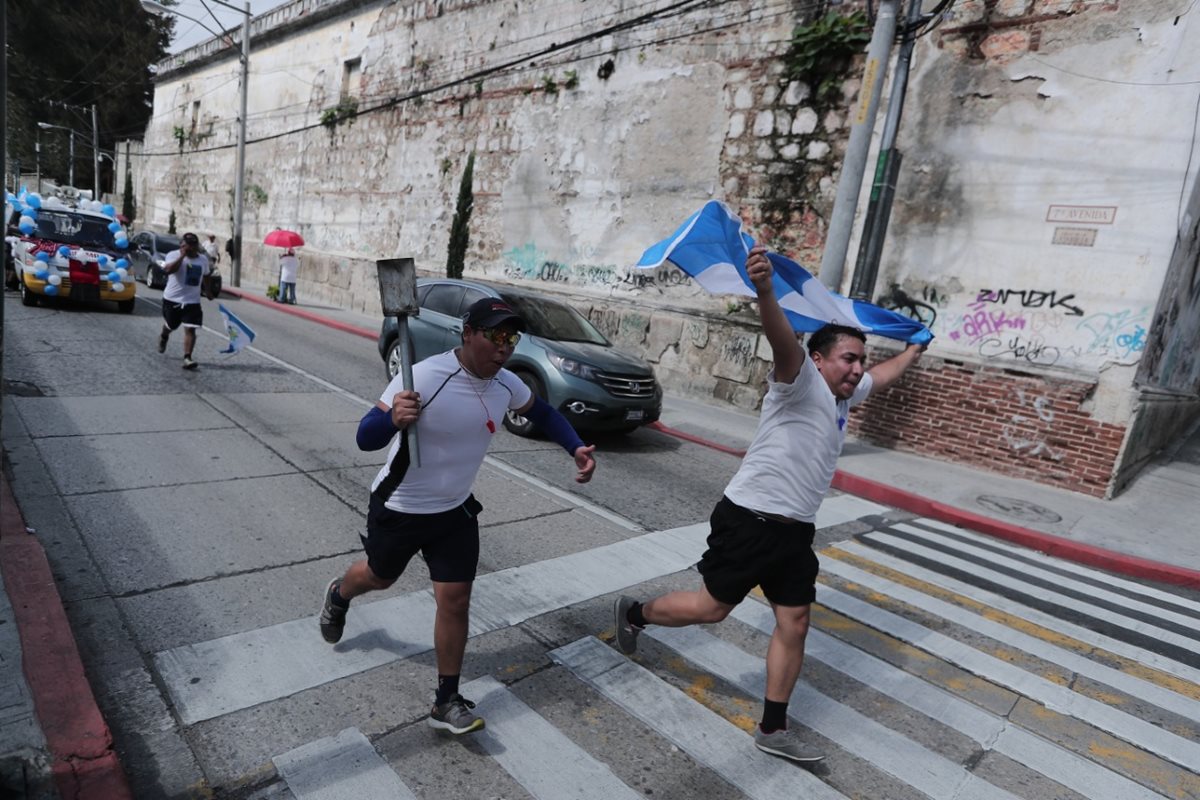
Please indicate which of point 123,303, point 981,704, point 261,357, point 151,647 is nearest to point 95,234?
point 123,303

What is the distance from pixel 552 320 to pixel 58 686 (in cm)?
709

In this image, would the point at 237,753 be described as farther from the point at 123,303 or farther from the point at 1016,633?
the point at 123,303

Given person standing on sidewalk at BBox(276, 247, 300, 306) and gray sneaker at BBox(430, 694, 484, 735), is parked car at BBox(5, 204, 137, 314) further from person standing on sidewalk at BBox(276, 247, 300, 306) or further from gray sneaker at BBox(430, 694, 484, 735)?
gray sneaker at BBox(430, 694, 484, 735)

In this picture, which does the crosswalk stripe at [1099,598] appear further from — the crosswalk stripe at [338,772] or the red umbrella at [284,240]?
the red umbrella at [284,240]

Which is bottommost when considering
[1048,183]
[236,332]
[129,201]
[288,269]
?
[236,332]

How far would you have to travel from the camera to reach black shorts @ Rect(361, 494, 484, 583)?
2908 mm

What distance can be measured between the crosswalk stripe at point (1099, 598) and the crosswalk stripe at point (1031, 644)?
1.08m

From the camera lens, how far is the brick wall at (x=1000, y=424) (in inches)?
350

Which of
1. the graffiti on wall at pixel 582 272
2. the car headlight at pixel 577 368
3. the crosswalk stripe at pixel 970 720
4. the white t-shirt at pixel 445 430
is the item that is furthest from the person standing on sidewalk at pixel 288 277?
the white t-shirt at pixel 445 430

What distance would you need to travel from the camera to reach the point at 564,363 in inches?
326

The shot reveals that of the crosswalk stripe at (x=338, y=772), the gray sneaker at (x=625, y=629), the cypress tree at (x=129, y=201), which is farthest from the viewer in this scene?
the cypress tree at (x=129, y=201)

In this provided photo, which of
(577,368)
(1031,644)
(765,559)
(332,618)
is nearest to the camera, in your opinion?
(765,559)

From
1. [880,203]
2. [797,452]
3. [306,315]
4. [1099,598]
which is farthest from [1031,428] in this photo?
[306,315]

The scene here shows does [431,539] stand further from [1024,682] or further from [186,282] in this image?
[186,282]
